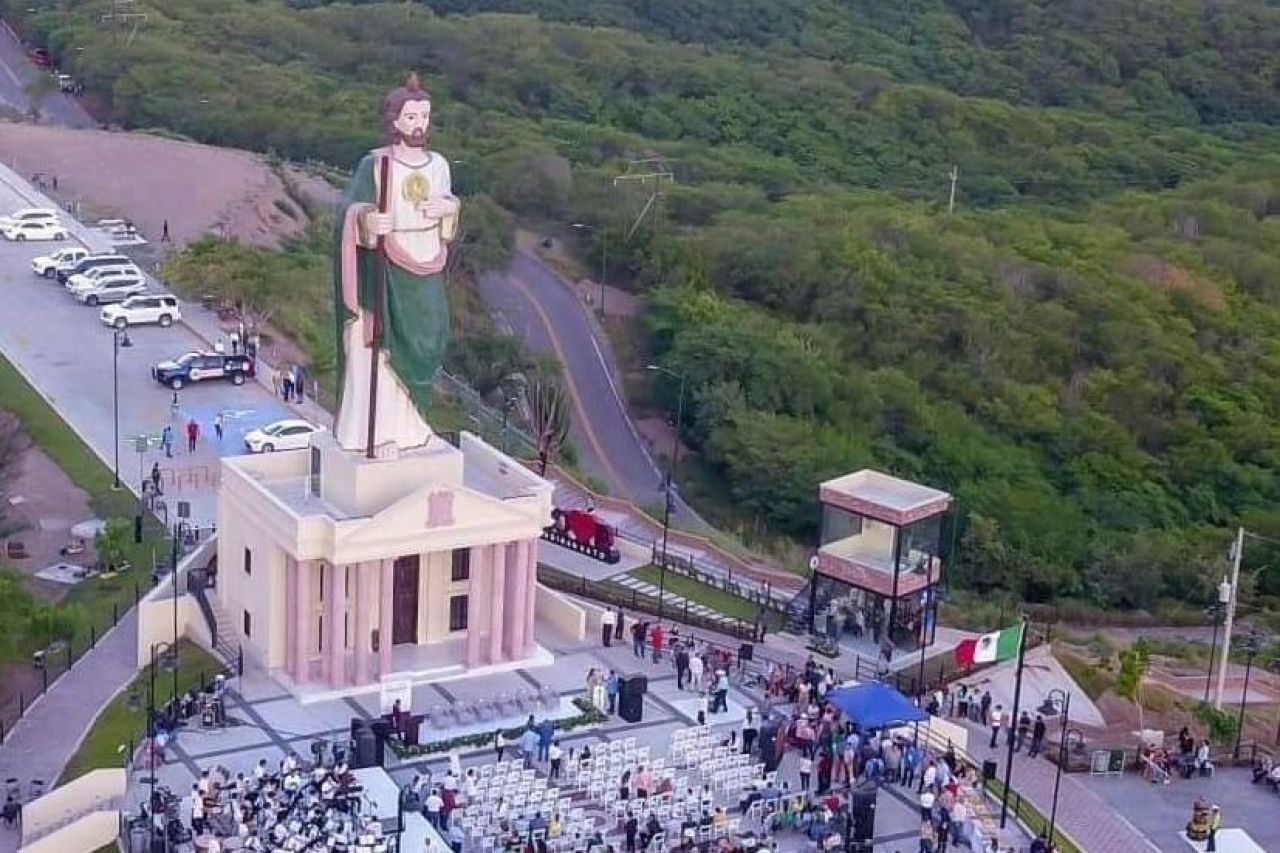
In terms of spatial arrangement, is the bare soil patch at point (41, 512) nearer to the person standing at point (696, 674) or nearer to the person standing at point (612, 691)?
the person standing at point (612, 691)

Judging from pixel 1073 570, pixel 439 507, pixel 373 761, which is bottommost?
pixel 1073 570

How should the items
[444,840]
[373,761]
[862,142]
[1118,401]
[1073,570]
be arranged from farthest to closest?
[862,142], [1118,401], [1073,570], [373,761], [444,840]

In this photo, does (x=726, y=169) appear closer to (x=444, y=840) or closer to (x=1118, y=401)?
(x=1118, y=401)

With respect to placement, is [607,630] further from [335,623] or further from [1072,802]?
[1072,802]

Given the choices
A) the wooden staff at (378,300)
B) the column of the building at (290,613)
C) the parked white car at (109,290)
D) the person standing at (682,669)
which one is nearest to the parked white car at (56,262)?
the parked white car at (109,290)

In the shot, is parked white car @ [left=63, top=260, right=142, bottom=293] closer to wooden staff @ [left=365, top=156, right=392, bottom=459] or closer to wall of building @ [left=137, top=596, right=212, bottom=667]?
wall of building @ [left=137, top=596, right=212, bottom=667]

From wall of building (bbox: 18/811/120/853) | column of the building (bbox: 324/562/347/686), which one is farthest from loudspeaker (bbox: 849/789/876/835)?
wall of building (bbox: 18/811/120/853)

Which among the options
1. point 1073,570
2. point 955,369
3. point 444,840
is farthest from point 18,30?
point 444,840
